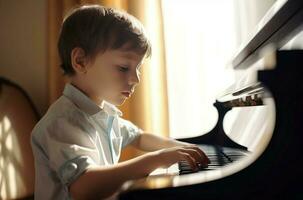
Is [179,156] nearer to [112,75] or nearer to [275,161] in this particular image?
[275,161]

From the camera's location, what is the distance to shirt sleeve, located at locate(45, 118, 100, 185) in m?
0.75

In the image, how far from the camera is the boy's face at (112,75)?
3.16 ft

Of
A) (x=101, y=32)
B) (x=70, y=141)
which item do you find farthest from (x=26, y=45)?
(x=70, y=141)

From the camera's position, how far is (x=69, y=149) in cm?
78

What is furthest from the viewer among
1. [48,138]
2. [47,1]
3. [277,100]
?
[47,1]

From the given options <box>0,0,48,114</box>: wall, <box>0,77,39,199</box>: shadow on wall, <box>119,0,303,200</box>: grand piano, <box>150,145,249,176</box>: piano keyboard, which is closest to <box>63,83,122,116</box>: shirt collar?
<box>150,145,249,176</box>: piano keyboard

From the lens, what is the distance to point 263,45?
29.3 inches

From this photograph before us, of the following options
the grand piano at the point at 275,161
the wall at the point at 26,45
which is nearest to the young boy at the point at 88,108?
the grand piano at the point at 275,161

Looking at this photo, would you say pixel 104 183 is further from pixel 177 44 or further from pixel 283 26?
pixel 177 44

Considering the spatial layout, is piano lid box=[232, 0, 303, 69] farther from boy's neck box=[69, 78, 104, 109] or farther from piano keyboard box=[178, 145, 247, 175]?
boy's neck box=[69, 78, 104, 109]

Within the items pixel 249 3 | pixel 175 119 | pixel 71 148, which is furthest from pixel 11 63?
pixel 71 148

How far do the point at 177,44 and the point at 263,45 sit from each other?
1.23 meters

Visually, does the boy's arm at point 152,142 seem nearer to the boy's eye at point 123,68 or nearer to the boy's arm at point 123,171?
the boy's eye at point 123,68

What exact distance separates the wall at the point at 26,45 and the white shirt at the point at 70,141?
3.72ft
